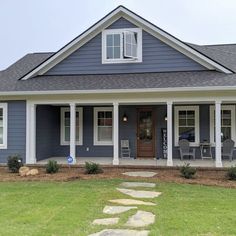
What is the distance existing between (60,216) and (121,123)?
903 centimetres

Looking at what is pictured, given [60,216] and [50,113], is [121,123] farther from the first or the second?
[60,216]

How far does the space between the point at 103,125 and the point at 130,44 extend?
3.63 m

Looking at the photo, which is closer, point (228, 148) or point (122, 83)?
point (122, 83)

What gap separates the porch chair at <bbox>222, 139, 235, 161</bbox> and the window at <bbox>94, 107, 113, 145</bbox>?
4.57m

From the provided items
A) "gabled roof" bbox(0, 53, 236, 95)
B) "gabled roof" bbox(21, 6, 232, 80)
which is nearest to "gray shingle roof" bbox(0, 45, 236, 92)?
"gabled roof" bbox(0, 53, 236, 95)

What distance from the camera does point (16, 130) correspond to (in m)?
13.7

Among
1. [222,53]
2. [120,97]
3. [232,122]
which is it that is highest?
[222,53]

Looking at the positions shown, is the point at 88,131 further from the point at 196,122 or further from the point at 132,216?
the point at 132,216

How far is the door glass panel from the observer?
49.7ft

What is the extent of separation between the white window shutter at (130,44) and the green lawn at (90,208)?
5647 mm

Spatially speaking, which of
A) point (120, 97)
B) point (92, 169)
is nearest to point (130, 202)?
point (92, 169)

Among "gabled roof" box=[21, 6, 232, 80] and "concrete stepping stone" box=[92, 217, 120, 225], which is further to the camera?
"gabled roof" box=[21, 6, 232, 80]

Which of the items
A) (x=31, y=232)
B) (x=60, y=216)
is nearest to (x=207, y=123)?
(x=60, y=216)

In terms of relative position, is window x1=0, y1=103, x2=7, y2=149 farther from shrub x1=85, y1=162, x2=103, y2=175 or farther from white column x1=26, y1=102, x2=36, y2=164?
shrub x1=85, y1=162, x2=103, y2=175
